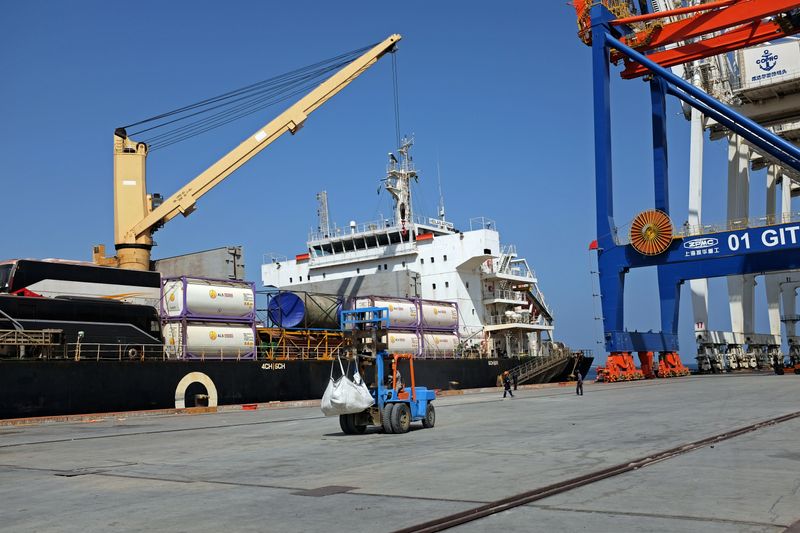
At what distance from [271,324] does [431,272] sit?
13.5 meters

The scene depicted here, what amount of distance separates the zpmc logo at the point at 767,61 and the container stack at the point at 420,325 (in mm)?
26046

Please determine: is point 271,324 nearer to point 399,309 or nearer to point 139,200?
point 399,309

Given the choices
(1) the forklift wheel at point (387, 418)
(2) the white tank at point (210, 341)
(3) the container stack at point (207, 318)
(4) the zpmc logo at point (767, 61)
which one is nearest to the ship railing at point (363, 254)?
(3) the container stack at point (207, 318)

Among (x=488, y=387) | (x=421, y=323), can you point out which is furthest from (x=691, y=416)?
(x=488, y=387)

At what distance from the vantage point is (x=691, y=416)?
58.0 ft

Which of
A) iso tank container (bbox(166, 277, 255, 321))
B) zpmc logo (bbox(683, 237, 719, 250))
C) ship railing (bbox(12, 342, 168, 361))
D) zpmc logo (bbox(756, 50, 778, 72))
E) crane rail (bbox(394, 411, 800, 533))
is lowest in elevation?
crane rail (bbox(394, 411, 800, 533))

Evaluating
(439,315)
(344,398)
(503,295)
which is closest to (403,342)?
(439,315)

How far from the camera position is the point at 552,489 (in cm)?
862

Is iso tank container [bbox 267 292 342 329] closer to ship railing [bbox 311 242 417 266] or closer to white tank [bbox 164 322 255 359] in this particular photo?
Answer: white tank [bbox 164 322 255 359]

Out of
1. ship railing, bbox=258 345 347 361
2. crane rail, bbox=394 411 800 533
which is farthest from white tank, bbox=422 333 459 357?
crane rail, bbox=394 411 800 533

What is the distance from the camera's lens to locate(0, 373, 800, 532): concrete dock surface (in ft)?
23.8

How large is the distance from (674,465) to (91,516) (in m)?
7.69

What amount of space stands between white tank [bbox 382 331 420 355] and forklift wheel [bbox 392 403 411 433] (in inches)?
799

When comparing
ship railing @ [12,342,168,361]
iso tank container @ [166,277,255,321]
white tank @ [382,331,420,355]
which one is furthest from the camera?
white tank @ [382,331,420,355]
